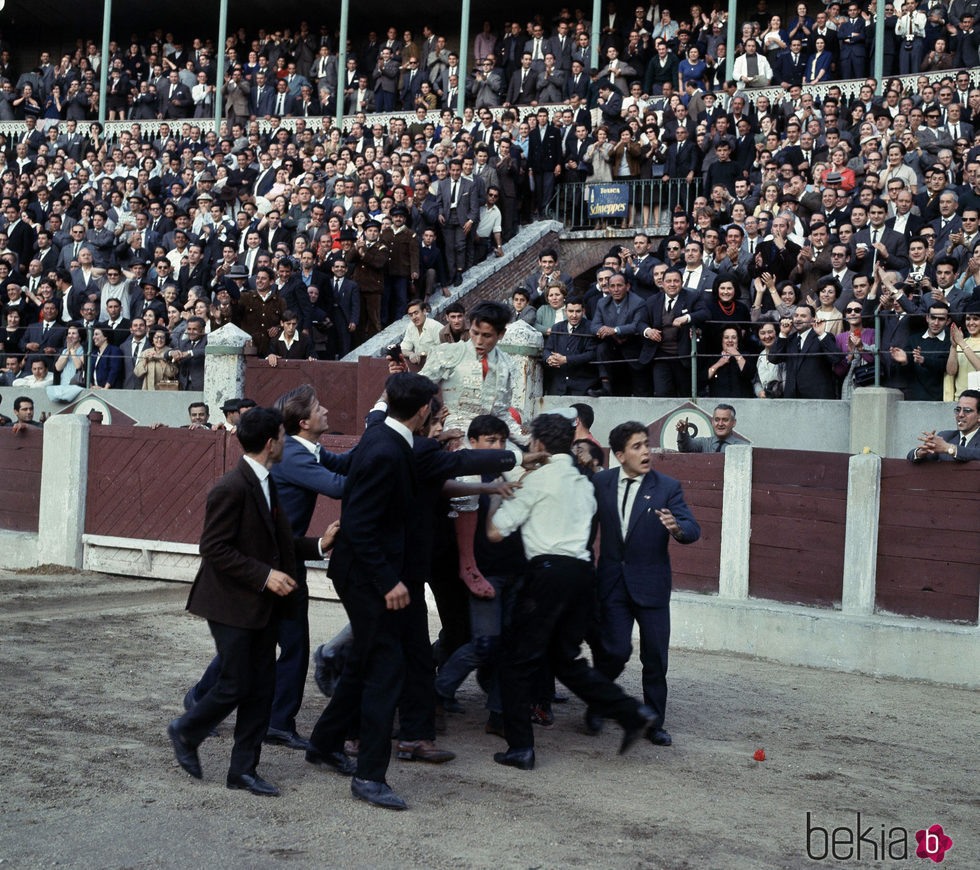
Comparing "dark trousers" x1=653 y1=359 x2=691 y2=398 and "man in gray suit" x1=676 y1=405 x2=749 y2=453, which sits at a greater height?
"dark trousers" x1=653 y1=359 x2=691 y2=398

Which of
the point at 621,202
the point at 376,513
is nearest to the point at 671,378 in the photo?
the point at 376,513

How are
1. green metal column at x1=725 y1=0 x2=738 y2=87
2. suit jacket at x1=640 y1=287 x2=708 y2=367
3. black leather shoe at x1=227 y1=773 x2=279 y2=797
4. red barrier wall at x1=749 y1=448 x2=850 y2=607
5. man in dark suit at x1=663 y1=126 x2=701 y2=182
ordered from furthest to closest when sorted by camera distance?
green metal column at x1=725 y1=0 x2=738 y2=87 → man in dark suit at x1=663 y1=126 x2=701 y2=182 → suit jacket at x1=640 y1=287 x2=708 y2=367 → red barrier wall at x1=749 y1=448 x2=850 y2=607 → black leather shoe at x1=227 y1=773 x2=279 y2=797

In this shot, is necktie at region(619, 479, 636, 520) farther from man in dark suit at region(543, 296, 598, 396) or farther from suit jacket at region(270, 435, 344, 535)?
man in dark suit at region(543, 296, 598, 396)

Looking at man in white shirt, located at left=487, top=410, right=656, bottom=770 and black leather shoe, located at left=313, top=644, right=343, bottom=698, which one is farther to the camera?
black leather shoe, located at left=313, top=644, right=343, bottom=698

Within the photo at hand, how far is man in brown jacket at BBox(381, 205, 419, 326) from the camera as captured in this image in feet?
44.2

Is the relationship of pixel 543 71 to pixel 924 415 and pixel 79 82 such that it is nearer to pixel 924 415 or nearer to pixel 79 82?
pixel 79 82

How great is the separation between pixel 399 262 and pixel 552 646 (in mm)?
8617

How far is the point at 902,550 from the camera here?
26.3 ft

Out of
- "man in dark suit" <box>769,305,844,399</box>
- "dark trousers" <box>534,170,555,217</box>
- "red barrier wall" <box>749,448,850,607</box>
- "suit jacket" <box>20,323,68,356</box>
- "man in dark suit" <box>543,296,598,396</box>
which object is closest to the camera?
"red barrier wall" <box>749,448,850,607</box>

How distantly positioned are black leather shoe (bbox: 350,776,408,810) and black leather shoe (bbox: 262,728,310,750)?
0.86 m

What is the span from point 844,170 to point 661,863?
983cm

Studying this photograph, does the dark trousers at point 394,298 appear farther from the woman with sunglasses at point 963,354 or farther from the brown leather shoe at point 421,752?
the brown leather shoe at point 421,752

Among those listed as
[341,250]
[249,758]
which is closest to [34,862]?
[249,758]

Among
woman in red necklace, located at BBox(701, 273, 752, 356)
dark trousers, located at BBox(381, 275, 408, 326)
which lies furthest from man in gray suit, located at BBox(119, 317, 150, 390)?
woman in red necklace, located at BBox(701, 273, 752, 356)
